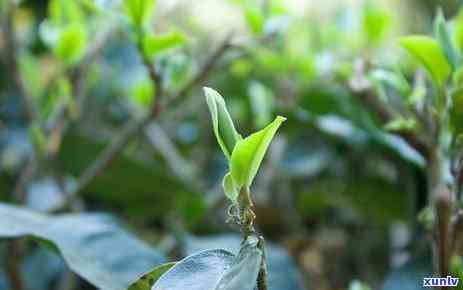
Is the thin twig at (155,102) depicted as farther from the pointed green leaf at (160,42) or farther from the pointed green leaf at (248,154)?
the pointed green leaf at (248,154)

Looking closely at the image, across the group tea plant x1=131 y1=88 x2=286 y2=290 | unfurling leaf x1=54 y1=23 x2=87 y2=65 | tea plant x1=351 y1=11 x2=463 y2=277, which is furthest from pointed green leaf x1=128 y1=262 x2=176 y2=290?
unfurling leaf x1=54 y1=23 x2=87 y2=65

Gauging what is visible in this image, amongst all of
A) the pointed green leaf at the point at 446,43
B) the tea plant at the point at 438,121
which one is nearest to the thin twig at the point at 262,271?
the tea plant at the point at 438,121

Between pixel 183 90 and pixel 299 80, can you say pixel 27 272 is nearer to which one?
pixel 183 90

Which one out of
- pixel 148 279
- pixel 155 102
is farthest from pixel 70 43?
pixel 148 279

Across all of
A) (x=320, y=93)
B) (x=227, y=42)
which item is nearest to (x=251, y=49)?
(x=227, y=42)

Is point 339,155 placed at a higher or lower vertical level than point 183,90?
lower

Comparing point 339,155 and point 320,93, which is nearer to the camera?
point 320,93

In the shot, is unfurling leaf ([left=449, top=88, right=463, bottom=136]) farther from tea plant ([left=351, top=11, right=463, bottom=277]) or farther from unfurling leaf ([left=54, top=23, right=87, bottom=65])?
unfurling leaf ([left=54, top=23, right=87, bottom=65])
